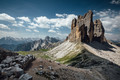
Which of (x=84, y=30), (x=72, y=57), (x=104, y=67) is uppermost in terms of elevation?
(x=84, y=30)

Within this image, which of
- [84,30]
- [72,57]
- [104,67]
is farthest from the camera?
[84,30]

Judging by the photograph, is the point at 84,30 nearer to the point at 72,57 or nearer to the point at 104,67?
the point at 72,57

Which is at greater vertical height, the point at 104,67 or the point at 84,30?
the point at 84,30

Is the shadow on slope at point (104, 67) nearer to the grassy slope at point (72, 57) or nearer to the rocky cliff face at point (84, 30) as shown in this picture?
the grassy slope at point (72, 57)

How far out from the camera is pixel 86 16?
167750 millimetres

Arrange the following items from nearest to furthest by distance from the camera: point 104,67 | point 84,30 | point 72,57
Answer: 1. point 104,67
2. point 72,57
3. point 84,30

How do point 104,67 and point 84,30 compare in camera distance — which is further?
point 84,30

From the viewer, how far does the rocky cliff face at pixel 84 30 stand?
13788 centimetres

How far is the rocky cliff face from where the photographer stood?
137875mm

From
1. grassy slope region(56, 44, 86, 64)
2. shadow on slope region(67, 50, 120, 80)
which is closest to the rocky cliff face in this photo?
grassy slope region(56, 44, 86, 64)

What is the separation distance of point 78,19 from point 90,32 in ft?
119

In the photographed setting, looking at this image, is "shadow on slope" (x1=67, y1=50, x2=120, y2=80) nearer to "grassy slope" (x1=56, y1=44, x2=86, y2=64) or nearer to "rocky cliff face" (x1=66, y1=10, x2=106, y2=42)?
"grassy slope" (x1=56, y1=44, x2=86, y2=64)

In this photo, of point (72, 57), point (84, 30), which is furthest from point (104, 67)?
point (84, 30)

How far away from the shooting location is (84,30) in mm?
140375
